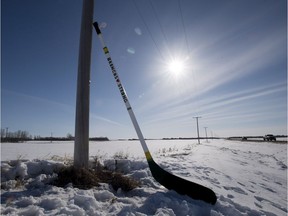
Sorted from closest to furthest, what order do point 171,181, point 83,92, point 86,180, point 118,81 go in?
point 86,180 → point 171,181 → point 83,92 → point 118,81

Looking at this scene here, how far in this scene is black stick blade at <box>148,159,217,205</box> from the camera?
4461mm

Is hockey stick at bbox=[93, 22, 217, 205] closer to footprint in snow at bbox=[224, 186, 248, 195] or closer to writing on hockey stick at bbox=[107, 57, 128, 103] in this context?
writing on hockey stick at bbox=[107, 57, 128, 103]

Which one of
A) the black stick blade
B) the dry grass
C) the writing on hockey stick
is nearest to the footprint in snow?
the black stick blade

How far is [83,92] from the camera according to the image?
586cm

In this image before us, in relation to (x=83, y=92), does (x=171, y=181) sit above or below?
below

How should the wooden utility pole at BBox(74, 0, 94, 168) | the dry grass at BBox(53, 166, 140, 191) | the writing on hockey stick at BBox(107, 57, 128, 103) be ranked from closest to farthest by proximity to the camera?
the dry grass at BBox(53, 166, 140, 191), the wooden utility pole at BBox(74, 0, 94, 168), the writing on hockey stick at BBox(107, 57, 128, 103)

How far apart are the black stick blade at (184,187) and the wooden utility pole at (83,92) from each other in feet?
5.97

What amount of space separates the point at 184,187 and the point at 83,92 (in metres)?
3.45

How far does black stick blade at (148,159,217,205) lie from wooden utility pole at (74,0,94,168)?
1.82m

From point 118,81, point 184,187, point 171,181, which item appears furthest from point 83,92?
point 184,187

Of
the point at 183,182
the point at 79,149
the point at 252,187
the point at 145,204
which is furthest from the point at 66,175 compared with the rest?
the point at 252,187

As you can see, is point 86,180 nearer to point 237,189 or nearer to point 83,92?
point 83,92

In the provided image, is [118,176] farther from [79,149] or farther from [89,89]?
[89,89]

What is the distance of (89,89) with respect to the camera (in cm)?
599
